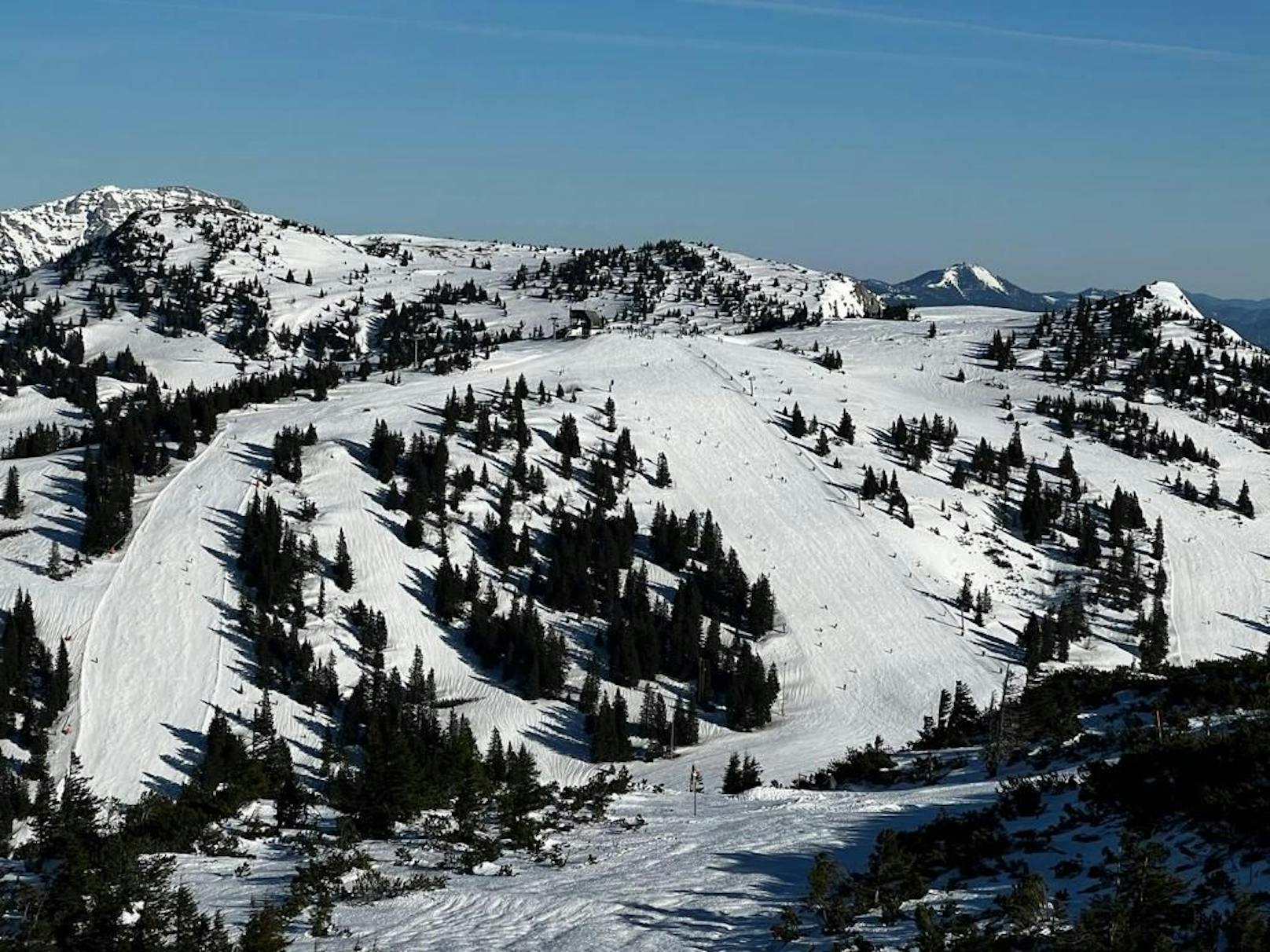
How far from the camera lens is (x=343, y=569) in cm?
11231

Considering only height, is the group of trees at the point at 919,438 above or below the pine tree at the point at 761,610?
above

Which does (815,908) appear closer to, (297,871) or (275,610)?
(297,871)

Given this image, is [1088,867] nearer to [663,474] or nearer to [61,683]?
[61,683]

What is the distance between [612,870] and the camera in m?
38.3

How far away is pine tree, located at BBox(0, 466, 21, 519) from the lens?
393 ft

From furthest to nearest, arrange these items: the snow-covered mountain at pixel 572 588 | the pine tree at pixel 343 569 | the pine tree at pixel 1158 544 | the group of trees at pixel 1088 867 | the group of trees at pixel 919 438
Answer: the group of trees at pixel 919 438 → the pine tree at pixel 1158 544 → the pine tree at pixel 343 569 → the snow-covered mountain at pixel 572 588 → the group of trees at pixel 1088 867

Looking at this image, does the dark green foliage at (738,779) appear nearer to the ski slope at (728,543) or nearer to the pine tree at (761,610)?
the ski slope at (728,543)

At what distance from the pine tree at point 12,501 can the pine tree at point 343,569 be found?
38.2 m

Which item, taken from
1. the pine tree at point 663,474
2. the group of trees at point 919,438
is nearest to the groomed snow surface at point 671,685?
the pine tree at point 663,474

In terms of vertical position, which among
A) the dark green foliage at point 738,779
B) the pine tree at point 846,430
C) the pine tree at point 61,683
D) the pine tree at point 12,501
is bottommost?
the pine tree at point 61,683

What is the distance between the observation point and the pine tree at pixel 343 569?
11188 centimetres

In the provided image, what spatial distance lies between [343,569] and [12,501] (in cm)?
4103

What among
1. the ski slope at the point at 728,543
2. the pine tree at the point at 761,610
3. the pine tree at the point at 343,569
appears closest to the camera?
the ski slope at the point at 728,543

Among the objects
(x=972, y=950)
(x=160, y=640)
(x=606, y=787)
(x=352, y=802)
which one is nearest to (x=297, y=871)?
(x=352, y=802)
